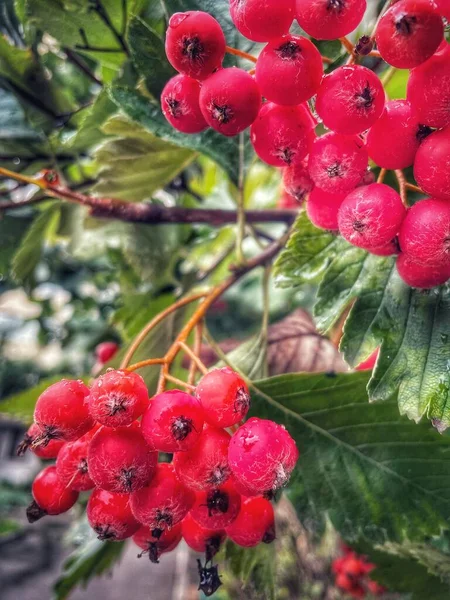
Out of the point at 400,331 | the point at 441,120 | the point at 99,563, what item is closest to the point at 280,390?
the point at 400,331

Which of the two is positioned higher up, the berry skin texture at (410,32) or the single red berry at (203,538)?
the berry skin texture at (410,32)

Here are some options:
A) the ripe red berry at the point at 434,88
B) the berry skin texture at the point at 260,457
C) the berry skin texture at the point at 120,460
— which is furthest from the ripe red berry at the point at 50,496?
the ripe red berry at the point at 434,88

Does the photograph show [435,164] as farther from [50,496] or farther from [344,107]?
[50,496]

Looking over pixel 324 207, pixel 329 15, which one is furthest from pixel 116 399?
pixel 329 15

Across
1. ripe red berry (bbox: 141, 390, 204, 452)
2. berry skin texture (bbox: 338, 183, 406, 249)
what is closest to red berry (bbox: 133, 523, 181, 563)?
ripe red berry (bbox: 141, 390, 204, 452)

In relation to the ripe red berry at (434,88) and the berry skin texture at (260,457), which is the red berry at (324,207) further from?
the berry skin texture at (260,457)

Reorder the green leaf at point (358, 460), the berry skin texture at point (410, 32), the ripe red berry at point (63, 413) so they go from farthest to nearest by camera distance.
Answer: the green leaf at point (358, 460), the ripe red berry at point (63, 413), the berry skin texture at point (410, 32)
